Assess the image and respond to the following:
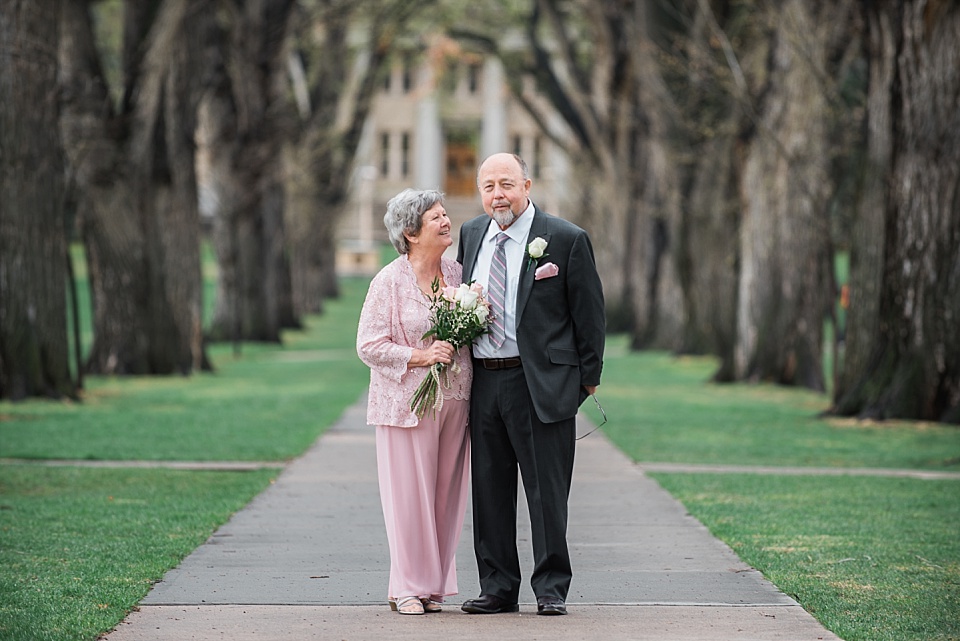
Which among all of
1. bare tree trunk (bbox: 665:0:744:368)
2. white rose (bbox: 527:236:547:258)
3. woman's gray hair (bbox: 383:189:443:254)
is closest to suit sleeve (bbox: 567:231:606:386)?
white rose (bbox: 527:236:547:258)

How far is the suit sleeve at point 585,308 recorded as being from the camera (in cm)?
739

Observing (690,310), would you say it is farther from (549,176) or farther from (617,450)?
(549,176)

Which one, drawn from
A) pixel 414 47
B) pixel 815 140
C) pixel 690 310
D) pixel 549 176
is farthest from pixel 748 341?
pixel 549 176

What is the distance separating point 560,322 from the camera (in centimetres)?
739

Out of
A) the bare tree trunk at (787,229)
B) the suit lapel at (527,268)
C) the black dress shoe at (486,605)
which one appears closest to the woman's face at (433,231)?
the suit lapel at (527,268)

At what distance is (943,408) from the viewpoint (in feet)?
56.7

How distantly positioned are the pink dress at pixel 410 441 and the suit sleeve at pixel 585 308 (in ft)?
1.74

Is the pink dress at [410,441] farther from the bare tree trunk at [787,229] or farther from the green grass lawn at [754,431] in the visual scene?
the bare tree trunk at [787,229]

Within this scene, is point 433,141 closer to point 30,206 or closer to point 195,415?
point 30,206

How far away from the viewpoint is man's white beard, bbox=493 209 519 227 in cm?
739

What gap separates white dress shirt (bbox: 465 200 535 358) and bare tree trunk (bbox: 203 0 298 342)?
83.6 feet

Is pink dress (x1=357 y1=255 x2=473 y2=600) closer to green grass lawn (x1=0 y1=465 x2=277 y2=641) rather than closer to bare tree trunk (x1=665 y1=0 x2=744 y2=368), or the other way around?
green grass lawn (x1=0 y1=465 x2=277 y2=641)

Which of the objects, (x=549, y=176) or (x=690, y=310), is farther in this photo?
(x=549, y=176)

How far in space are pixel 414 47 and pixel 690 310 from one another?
66.4ft
